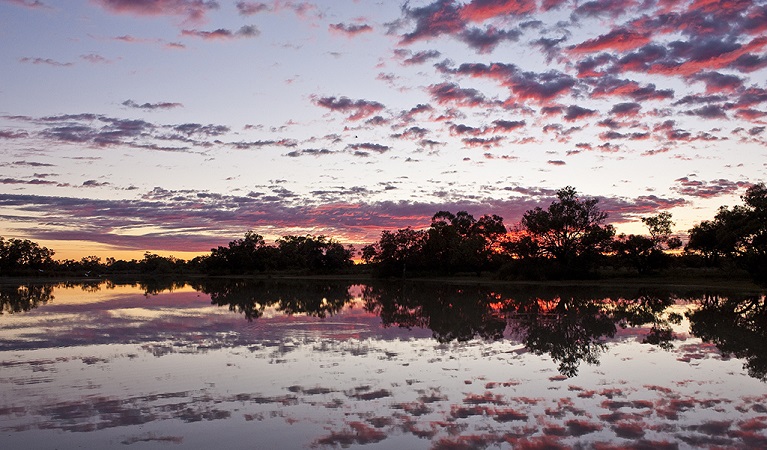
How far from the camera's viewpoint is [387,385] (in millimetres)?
11883

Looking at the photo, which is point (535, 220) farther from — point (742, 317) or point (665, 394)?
point (665, 394)

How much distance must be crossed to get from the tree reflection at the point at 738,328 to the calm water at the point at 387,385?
0.29 feet

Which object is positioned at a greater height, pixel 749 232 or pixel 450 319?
pixel 749 232

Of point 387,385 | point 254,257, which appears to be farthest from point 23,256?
point 387,385

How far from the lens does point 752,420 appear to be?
30.2 ft

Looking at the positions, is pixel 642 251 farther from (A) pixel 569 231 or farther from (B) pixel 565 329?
(B) pixel 565 329

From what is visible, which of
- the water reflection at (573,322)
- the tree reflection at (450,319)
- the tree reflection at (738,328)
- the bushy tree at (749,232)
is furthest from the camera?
the bushy tree at (749,232)

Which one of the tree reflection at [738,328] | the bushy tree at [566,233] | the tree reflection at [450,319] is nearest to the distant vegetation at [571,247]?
the bushy tree at [566,233]

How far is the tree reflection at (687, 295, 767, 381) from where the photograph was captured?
50.2ft

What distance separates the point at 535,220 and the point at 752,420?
61.2m

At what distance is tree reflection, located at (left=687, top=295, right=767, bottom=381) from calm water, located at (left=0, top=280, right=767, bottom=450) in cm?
9

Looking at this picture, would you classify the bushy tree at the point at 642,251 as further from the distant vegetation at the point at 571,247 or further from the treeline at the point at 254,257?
the treeline at the point at 254,257

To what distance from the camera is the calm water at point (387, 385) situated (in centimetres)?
855

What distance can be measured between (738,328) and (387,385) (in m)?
16.4
